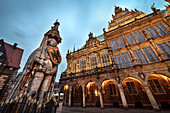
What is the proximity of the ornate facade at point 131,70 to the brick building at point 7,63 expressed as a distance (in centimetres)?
1070

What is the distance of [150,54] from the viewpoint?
34.0ft

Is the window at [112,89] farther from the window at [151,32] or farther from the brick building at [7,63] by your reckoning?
the brick building at [7,63]

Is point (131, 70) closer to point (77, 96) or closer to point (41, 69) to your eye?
point (77, 96)

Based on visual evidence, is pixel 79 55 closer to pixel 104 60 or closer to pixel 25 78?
pixel 104 60

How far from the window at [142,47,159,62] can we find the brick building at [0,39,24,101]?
25.7 m

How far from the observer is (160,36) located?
10.6m

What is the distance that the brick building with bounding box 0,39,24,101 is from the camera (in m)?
13.0

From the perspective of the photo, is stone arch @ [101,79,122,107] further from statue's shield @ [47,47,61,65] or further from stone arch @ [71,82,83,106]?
statue's shield @ [47,47,61,65]

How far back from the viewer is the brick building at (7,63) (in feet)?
42.7

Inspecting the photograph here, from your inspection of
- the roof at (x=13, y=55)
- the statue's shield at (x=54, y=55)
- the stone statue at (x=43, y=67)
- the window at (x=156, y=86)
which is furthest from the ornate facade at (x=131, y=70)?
the roof at (x=13, y=55)

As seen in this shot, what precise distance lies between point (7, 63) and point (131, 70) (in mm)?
23672

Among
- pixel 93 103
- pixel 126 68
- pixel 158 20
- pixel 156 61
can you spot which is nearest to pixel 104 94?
pixel 93 103

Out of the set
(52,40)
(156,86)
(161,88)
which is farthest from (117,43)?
(52,40)

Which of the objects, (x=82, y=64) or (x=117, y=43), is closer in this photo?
(x=117, y=43)
